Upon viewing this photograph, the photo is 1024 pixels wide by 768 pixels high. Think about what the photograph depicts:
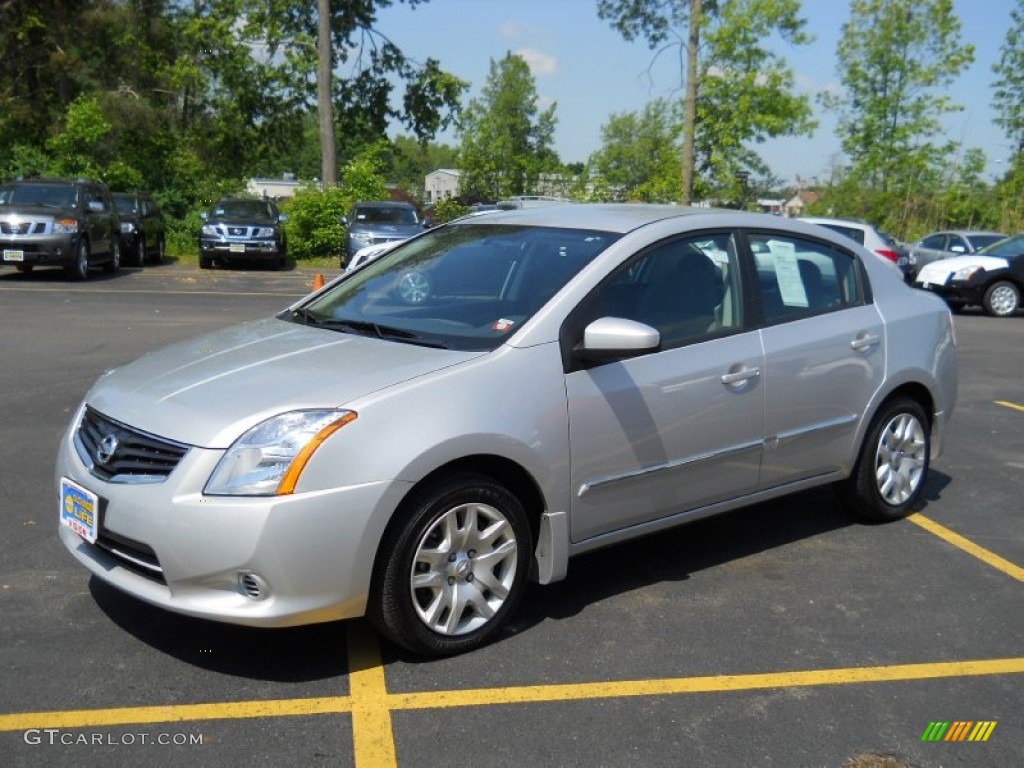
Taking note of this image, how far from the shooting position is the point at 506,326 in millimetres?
4195

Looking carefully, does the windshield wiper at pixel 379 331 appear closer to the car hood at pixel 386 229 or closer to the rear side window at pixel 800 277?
the rear side window at pixel 800 277

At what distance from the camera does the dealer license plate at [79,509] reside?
3734mm

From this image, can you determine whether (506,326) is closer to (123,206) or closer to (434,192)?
(123,206)

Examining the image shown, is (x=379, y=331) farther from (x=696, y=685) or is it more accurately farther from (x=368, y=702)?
(x=696, y=685)

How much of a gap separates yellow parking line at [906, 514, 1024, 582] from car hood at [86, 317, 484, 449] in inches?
115

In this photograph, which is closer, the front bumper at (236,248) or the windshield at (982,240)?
the windshield at (982,240)

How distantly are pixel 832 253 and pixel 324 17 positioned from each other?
87.5 ft

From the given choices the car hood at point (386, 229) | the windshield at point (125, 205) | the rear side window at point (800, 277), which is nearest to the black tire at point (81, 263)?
the windshield at point (125, 205)

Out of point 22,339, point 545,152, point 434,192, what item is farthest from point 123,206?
point 434,192

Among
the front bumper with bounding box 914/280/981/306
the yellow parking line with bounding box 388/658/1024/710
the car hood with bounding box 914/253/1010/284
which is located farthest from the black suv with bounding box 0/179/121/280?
the yellow parking line with bounding box 388/658/1024/710

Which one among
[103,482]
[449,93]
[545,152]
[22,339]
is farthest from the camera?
[545,152]

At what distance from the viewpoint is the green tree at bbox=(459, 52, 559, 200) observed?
187 ft

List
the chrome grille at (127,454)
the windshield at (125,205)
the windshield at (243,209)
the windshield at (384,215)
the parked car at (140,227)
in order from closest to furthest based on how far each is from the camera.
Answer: the chrome grille at (127,454) → the windshield at (384,215) → the parked car at (140,227) → the windshield at (125,205) → the windshield at (243,209)

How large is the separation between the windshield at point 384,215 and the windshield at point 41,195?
5874mm
